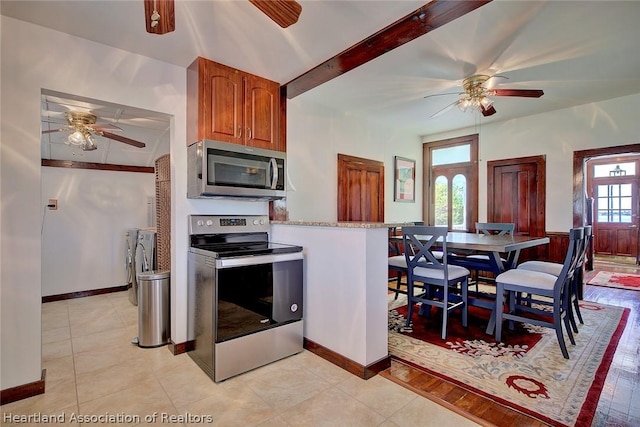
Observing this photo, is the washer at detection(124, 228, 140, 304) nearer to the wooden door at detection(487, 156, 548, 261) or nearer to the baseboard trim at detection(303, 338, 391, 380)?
the baseboard trim at detection(303, 338, 391, 380)

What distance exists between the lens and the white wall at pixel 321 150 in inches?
152

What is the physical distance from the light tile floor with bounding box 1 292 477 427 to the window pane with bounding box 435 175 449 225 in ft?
13.6

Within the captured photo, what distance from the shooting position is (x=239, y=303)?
2266mm

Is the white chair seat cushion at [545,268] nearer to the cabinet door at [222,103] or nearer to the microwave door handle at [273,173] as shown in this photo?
the microwave door handle at [273,173]

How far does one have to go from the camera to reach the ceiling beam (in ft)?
6.23

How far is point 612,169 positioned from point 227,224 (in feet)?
29.9

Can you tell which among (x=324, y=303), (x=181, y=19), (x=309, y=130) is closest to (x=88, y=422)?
(x=324, y=303)

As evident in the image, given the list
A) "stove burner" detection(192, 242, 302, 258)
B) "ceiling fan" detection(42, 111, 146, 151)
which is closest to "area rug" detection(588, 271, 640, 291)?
"stove burner" detection(192, 242, 302, 258)

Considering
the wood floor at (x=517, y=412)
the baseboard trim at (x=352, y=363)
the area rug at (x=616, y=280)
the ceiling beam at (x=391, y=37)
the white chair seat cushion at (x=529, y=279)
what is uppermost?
the ceiling beam at (x=391, y=37)

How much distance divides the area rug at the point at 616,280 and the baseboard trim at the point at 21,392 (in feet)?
22.0

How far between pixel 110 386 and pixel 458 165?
5.53 metres

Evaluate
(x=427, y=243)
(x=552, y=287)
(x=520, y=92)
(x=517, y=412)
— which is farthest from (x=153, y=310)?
(x=520, y=92)

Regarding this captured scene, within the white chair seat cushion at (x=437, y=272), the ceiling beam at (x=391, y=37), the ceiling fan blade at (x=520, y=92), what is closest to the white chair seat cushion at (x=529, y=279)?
the white chair seat cushion at (x=437, y=272)

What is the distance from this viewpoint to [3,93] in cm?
196
